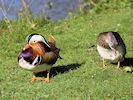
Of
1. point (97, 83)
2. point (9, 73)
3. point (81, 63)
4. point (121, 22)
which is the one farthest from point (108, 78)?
point (121, 22)

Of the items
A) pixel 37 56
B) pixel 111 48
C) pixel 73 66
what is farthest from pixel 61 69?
pixel 37 56

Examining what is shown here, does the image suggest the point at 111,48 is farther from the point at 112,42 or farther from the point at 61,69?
the point at 61,69

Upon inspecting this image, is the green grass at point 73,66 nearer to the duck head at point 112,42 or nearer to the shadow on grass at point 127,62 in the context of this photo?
the shadow on grass at point 127,62

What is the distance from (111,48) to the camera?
303 inches

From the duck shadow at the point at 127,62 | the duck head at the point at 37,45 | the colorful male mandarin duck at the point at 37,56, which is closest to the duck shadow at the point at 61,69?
the colorful male mandarin duck at the point at 37,56

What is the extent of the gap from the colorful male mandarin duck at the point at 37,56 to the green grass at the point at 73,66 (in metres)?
0.26

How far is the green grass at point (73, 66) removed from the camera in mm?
6770

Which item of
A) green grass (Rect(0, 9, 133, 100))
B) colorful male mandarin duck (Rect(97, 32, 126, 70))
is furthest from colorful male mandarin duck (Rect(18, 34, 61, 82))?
colorful male mandarin duck (Rect(97, 32, 126, 70))

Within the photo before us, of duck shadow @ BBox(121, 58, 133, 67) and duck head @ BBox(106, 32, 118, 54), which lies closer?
duck head @ BBox(106, 32, 118, 54)

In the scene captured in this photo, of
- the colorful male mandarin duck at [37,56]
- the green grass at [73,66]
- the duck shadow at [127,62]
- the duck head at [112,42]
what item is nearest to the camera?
the green grass at [73,66]

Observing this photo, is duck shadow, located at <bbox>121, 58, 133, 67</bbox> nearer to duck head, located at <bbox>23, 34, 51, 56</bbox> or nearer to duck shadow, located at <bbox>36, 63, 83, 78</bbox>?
duck shadow, located at <bbox>36, 63, 83, 78</bbox>

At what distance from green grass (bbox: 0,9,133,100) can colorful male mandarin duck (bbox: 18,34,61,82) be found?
0.26 metres

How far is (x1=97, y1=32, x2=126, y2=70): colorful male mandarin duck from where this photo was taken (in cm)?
776

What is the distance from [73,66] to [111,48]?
894 millimetres
